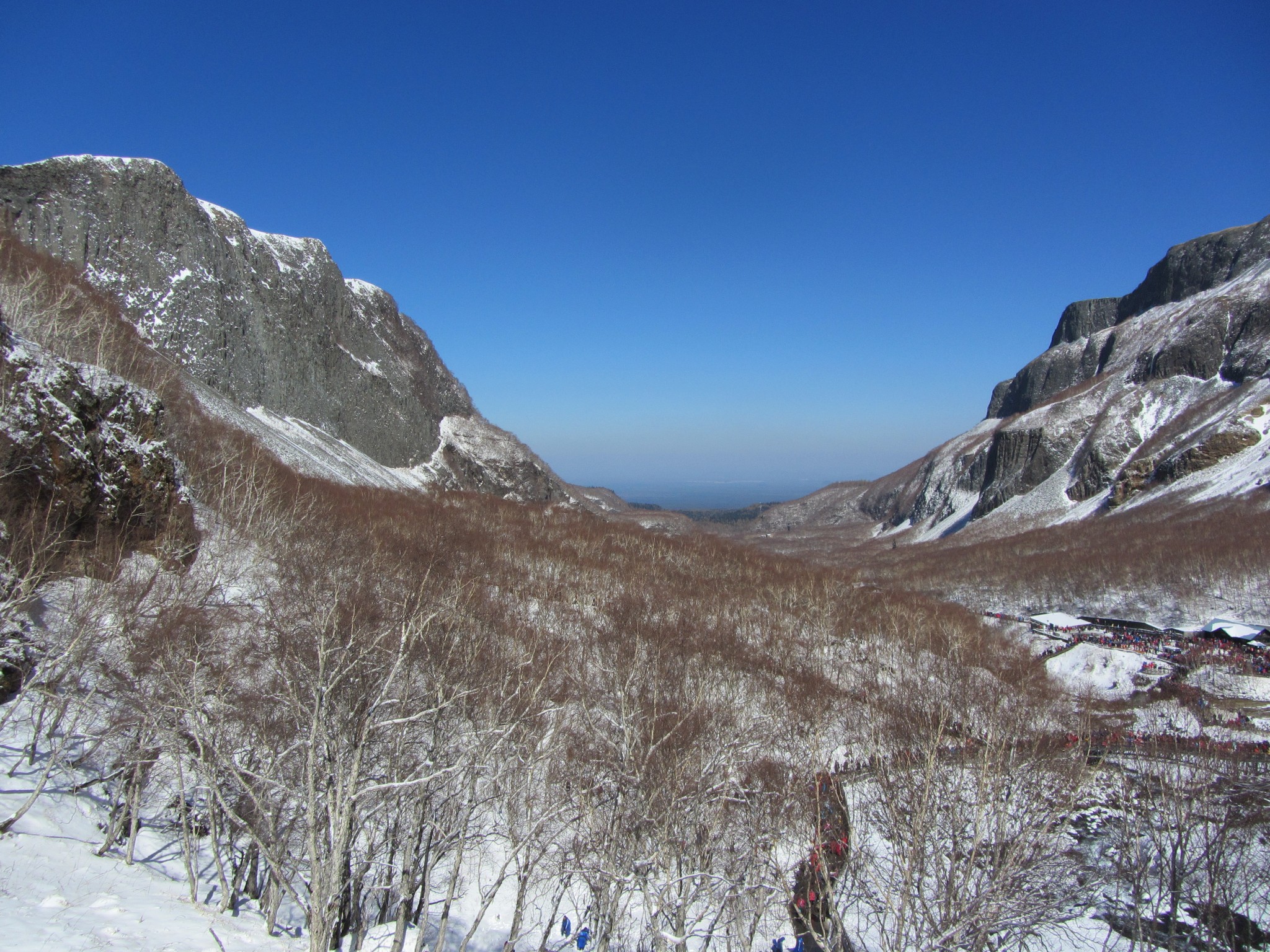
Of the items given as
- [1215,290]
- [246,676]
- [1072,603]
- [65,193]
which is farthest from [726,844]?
[1215,290]

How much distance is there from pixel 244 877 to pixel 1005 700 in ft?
90.3

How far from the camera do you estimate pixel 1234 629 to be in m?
35.2

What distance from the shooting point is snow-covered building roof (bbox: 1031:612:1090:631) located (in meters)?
43.2

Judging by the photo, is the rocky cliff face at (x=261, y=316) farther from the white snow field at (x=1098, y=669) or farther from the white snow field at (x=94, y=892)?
the white snow field at (x=1098, y=669)

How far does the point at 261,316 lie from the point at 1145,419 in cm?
9599

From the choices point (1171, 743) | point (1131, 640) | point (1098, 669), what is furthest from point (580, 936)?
point (1131, 640)

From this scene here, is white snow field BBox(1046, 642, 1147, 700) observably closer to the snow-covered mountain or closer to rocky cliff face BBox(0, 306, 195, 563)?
the snow-covered mountain

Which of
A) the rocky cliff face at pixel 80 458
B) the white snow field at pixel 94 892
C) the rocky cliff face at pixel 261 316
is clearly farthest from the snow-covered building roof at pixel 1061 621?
the rocky cliff face at pixel 80 458

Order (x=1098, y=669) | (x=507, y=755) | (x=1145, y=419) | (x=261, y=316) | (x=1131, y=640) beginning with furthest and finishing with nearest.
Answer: (x=1145, y=419), (x=261, y=316), (x=1131, y=640), (x=1098, y=669), (x=507, y=755)

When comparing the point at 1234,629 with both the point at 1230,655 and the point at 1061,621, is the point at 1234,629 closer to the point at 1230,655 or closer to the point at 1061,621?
the point at 1230,655

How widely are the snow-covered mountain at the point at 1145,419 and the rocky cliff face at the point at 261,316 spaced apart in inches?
2538

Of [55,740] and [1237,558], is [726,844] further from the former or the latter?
[1237,558]

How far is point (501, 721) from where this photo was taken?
14.0 meters

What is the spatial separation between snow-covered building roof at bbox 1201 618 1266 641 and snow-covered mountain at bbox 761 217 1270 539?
2451cm
